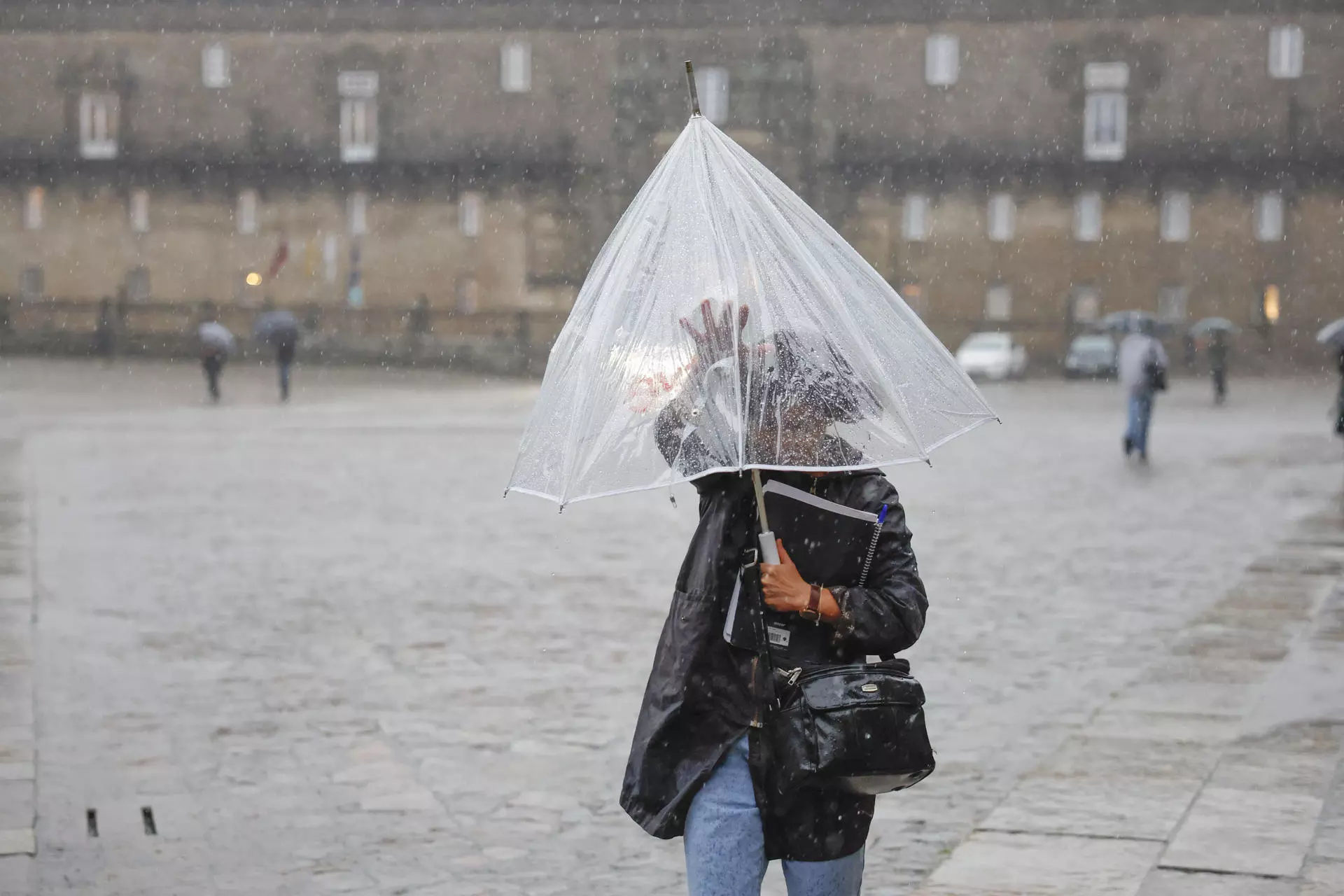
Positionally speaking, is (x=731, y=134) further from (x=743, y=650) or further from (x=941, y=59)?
(x=743, y=650)

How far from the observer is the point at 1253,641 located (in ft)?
29.3

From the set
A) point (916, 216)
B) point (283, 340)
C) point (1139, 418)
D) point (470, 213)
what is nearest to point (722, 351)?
point (1139, 418)

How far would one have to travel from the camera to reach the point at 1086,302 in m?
55.3

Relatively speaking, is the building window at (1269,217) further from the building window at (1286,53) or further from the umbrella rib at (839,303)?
the umbrella rib at (839,303)

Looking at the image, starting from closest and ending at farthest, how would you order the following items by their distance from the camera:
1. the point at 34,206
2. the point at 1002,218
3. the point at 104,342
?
the point at 104,342 → the point at 1002,218 → the point at 34,206

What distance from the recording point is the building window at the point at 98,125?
5669 cm

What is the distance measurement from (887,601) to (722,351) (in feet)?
1.74

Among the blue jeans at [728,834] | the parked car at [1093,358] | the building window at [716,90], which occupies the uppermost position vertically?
the building window at [716,90]

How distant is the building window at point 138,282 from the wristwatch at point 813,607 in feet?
180

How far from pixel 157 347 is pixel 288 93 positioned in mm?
12677

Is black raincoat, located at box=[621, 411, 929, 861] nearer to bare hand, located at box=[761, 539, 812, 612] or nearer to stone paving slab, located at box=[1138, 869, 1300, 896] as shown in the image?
bare hand, located at box=[761, 539, 812, 612]

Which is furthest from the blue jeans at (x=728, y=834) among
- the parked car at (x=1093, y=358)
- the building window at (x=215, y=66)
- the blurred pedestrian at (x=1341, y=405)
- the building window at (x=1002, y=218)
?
the building window at (x=215, y=66)

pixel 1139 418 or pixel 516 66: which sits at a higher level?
pixel 516 66

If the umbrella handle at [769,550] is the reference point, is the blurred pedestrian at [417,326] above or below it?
below
